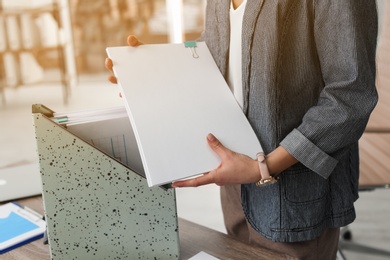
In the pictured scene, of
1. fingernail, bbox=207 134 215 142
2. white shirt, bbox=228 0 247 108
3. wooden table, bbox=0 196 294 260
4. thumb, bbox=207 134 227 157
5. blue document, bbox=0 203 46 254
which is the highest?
white shirt, bbox=228 0 247 108

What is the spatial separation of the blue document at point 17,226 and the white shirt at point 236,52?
0.50 metres

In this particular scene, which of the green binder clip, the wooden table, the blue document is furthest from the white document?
the blue document

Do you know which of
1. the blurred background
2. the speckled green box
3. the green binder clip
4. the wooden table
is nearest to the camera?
the speckled green box

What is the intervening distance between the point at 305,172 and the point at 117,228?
374mm

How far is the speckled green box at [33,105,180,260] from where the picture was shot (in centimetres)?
73

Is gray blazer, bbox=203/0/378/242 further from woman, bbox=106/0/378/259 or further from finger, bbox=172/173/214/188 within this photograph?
finger, bbox=172/173/214/188

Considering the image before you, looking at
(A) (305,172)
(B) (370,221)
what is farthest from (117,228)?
(B) (370,221)

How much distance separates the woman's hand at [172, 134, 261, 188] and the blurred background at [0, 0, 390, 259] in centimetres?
192

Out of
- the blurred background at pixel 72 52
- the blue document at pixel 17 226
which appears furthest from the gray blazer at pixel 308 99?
the blurred background at pixel 72 52

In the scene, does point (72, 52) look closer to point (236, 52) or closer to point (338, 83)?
point (236, 52)

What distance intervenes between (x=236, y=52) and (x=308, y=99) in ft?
0.58

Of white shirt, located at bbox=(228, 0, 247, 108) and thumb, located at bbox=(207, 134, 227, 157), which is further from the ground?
white shirt, located at bbox=(228, 0, 247, 108)

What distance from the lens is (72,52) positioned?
6.72 m

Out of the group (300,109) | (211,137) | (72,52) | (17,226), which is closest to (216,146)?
(211,137)
